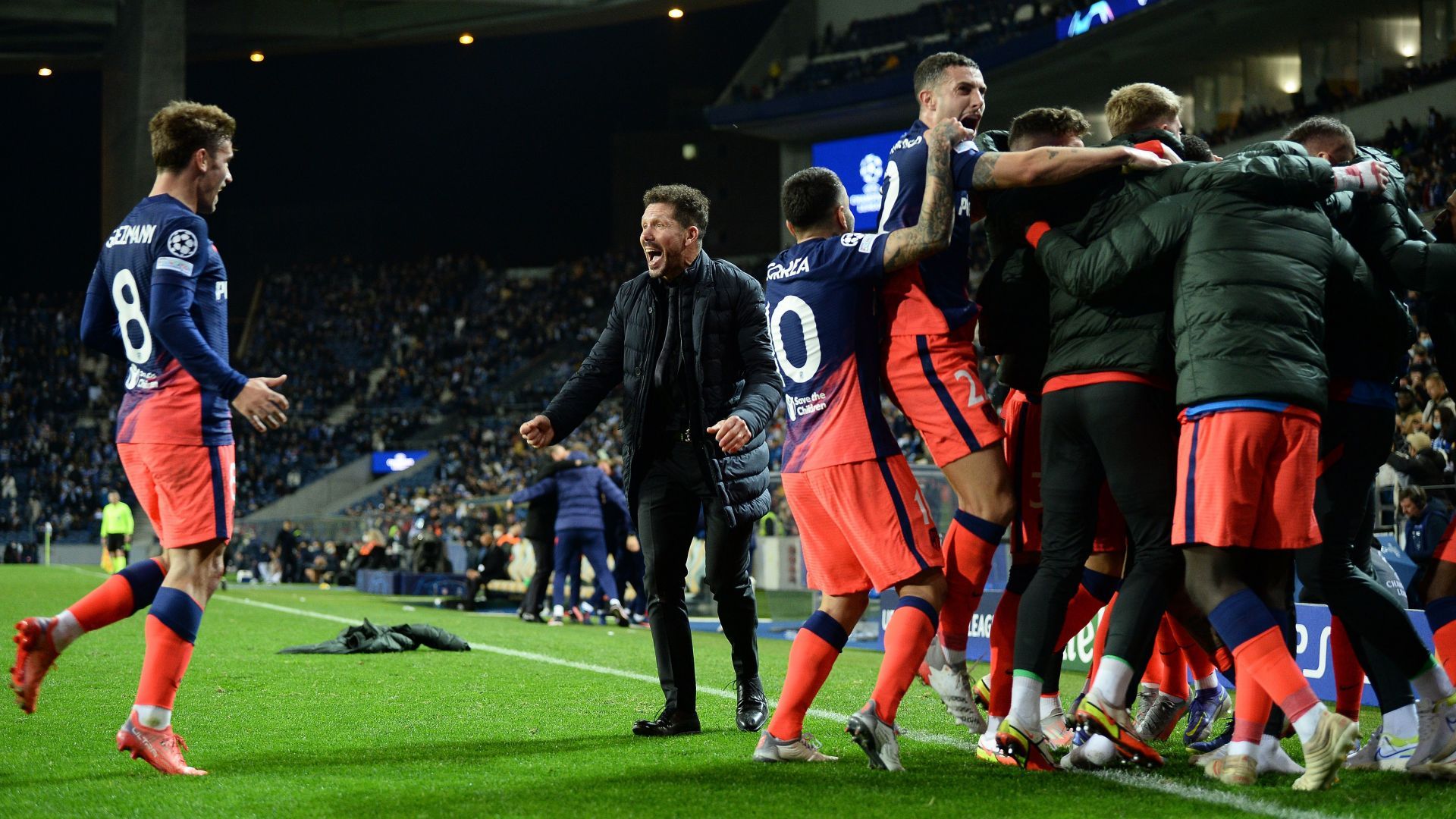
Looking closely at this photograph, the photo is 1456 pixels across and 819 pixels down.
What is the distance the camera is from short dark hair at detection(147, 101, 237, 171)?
4.97 metres

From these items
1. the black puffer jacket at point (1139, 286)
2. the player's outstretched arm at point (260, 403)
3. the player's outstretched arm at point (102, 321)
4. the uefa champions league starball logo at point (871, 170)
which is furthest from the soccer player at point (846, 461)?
the uefa champions league starball logo at point (871, 170)

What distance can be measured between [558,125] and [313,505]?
20.9m

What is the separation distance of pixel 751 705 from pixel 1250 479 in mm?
2544

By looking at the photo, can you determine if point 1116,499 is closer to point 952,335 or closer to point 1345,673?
point 952,335

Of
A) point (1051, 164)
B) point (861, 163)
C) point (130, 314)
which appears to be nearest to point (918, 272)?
point (1051, 164)

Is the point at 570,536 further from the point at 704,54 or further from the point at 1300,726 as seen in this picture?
the point at 704,54

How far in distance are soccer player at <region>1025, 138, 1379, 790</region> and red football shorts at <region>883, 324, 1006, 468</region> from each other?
0.67 m

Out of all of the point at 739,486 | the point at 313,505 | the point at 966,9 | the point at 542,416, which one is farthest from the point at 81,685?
the point at 313,505

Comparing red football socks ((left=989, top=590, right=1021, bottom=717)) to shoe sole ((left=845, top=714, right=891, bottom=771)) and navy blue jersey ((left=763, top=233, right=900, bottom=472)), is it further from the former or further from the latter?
navy blue jersey ((left=763, top=233, right=900, bottom=472))

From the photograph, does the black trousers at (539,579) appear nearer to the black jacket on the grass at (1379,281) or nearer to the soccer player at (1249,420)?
the black jacket on the grass at (1379,281)

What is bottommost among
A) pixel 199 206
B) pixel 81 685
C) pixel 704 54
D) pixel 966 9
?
pixel 81 685

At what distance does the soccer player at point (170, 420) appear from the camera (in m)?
4.64

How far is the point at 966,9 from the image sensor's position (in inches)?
1399

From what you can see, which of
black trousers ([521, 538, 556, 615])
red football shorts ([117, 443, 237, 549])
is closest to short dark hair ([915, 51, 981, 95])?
red football shorts ([117, 443, 237, 549])
